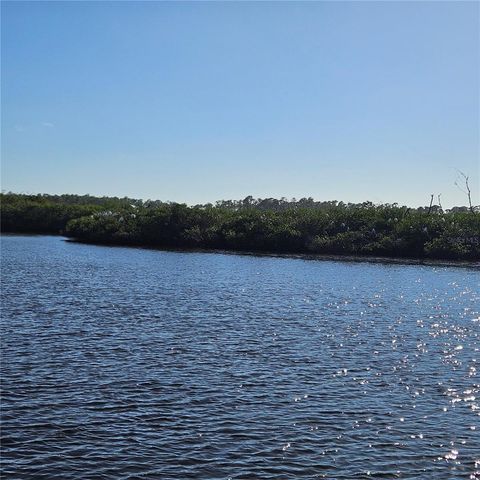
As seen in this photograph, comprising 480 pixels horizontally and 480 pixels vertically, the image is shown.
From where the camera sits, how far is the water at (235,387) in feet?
51.1

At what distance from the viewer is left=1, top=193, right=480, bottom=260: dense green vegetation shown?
9656cm

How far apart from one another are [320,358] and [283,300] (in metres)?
18.7

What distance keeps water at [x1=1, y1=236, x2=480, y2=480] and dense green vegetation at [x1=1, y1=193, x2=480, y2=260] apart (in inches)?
2047

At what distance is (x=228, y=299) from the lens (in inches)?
1763

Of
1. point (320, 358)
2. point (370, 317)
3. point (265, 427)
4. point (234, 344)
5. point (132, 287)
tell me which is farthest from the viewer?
point (132, 287)

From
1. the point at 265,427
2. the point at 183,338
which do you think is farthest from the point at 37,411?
the point at 183,338

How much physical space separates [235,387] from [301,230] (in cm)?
8903

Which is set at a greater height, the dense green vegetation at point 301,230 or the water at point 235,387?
the dense green vegetation at point 301,230

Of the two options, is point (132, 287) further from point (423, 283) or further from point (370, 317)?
point (423, 283)

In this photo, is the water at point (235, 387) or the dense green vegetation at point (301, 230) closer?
the water at point (235, 387)

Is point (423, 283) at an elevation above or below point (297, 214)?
below

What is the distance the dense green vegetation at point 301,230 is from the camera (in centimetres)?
9656

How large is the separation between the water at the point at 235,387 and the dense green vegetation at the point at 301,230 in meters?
52.0

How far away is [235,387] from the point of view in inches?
856
